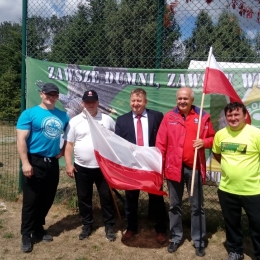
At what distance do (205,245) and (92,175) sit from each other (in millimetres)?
1652

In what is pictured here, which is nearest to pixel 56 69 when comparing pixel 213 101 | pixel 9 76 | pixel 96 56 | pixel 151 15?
pixel 96 56

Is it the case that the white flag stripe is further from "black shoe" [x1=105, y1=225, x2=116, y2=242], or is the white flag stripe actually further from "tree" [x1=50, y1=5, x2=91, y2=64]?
"tree" [x1=50, y1=5, x2=91, y2=64]

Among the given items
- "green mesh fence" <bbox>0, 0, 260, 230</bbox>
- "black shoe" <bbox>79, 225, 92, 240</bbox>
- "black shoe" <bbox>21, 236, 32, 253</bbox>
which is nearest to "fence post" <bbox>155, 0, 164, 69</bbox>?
"green mesh fence" <bbox>0, 0, 260, 230</bbox>

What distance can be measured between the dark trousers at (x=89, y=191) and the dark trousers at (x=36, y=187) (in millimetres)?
313

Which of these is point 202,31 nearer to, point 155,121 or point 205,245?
point 155,121

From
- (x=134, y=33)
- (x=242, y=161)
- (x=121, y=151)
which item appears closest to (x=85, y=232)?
(x=121, y=151)

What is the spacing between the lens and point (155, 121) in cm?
405

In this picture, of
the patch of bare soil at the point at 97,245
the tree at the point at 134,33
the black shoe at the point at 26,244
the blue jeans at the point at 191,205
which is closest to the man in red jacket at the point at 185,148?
the blue jeans at the point at 191,205

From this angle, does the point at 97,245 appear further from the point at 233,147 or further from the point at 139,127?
the point at 233,147

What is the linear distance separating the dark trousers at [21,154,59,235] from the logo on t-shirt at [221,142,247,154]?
2.02m

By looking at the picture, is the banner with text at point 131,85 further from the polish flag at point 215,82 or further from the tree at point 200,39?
the polish flag at point 215,82

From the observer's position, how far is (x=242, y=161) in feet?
11.3

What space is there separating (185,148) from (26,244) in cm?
223

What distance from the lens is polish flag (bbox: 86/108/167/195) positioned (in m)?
3.94
